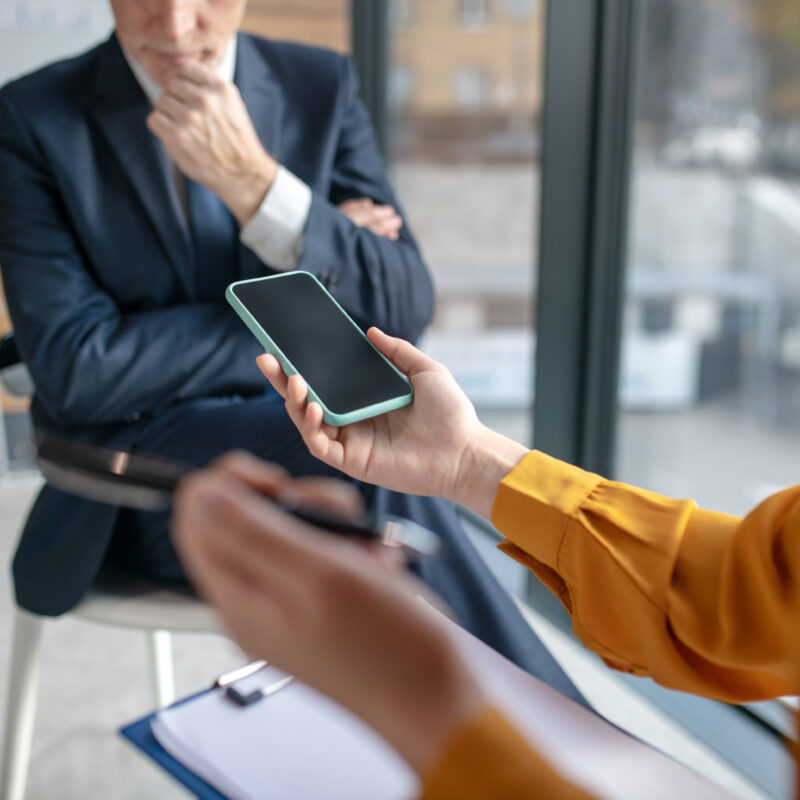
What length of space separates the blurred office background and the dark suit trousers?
0.41 feet

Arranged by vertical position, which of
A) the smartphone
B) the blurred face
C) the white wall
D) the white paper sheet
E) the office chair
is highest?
the white wall

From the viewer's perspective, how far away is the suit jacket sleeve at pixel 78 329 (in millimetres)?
520

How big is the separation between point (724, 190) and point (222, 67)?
79cm

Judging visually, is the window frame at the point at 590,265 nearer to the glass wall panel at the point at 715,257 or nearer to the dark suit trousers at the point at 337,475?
the glass wall panel at the point at 715,257

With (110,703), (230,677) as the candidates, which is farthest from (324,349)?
(110,703)

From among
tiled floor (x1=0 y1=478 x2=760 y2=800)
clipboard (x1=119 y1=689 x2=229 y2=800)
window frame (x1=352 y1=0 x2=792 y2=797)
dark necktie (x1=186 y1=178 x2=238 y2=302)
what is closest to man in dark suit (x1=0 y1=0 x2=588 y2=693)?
dark necktie (x1=186 y1=178 x2=238 y2=302)

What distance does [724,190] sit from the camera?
1.11 m

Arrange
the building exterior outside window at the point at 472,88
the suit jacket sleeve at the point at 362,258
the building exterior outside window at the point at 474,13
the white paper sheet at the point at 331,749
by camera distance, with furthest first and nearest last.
Result: the building exterior outside window at the point at 472,88, the building exterior outside window at the point at 474,13, the suit jacket sleeve at the point at 362,258, the white paper sheet at the point at 331,749

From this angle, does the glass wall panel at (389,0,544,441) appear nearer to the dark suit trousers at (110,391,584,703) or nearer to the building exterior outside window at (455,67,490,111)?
the building exterior outside window at (455,67,490,111)

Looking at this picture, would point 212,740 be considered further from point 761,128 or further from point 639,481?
point 639,481

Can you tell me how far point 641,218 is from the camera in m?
1.21

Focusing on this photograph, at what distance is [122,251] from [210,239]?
0.07 meters

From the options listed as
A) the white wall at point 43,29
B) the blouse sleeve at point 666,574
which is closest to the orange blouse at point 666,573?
the blouse sleeve at point 666,574

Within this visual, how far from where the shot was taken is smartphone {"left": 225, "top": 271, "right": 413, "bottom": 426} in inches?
14.6
